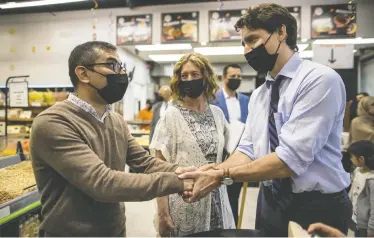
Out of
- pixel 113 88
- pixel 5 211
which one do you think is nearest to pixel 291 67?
pixel 113 88

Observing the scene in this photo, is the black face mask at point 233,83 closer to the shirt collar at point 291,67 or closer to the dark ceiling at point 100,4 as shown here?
the shirt collar at point 291,67

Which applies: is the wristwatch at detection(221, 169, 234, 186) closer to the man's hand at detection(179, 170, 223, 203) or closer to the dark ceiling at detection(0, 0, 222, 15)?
the man's hand at detection(179, 170, 223, 203)

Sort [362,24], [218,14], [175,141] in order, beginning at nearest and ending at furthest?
[175,141] < [218,14] < [362,24]

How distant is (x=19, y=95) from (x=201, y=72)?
16.8 feet

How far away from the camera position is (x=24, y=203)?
2.16m

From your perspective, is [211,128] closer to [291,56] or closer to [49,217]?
[291,56]

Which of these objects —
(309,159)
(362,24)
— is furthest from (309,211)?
(362,24)

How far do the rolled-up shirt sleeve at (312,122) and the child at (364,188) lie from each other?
227cm

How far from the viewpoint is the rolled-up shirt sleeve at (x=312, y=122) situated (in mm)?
1343

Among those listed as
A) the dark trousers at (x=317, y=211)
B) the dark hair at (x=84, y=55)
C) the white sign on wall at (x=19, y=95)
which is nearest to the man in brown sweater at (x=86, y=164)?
the dark hair at (x=84, y=55)

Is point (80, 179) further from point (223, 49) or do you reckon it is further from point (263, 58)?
point (223, 49)

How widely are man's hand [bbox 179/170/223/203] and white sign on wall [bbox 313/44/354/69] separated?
3.82m

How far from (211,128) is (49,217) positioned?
3.69 feet

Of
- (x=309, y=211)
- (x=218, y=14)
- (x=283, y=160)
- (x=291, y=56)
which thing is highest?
(x=218, y=14)
